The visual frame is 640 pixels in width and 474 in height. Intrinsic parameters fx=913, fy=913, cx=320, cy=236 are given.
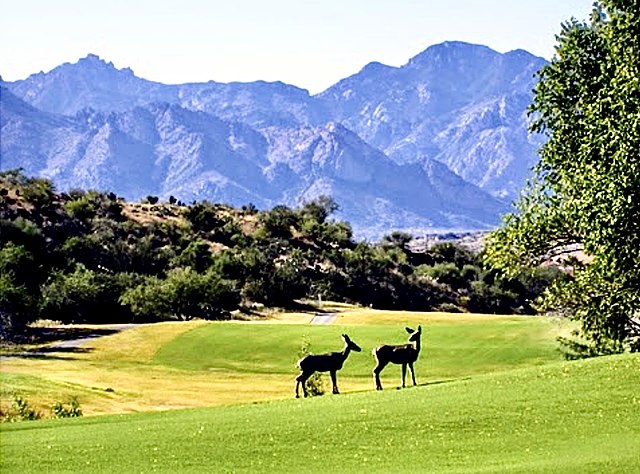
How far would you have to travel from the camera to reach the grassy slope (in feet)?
143

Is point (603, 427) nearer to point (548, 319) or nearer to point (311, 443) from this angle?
point (311, 443)

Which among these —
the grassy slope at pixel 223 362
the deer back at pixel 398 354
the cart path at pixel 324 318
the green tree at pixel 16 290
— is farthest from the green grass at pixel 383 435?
the cart path at pixel 324 318

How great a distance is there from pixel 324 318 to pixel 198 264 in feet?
90.6

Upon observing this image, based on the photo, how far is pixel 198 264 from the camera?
114 meters

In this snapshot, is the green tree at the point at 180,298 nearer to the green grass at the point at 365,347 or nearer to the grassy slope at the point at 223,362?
the grassy slope at the point at 223,362

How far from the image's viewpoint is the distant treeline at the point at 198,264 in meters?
88.6

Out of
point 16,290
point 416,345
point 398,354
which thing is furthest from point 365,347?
point 16,290

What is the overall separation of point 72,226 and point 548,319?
78.1 meters

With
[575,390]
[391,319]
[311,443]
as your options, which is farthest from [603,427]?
[391,319]

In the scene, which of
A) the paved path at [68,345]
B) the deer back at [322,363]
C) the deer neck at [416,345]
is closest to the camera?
the deer back at [322,363]

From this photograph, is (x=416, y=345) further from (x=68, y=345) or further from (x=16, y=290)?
(x=16, y=290)

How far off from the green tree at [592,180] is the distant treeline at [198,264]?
162ft

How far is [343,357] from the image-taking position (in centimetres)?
3083

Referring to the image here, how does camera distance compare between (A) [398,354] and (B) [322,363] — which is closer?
(B) [322,363]
